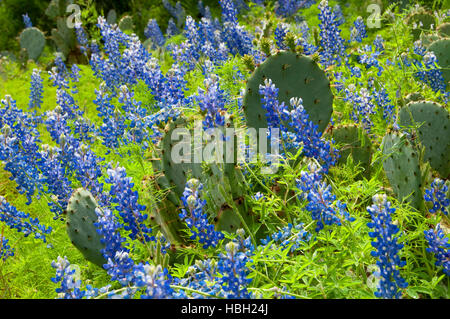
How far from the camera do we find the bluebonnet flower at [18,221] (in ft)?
8.41

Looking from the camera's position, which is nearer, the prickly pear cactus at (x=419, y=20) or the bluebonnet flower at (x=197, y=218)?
the bluebonnet flower at (x=197, y=218)

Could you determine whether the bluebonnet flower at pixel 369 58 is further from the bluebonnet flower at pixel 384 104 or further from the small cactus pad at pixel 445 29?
the small cactus pad at pixel 445 29

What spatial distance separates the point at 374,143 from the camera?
3.10 m

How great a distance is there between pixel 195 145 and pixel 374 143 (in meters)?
1.31

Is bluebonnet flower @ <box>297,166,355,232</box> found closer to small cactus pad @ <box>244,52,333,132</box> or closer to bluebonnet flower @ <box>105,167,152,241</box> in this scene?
bluebonnet flower @ <box>105,167,152,241</box>

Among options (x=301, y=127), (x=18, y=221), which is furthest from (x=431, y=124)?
(x=18, y=221)

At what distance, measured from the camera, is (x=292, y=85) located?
2.74 meters

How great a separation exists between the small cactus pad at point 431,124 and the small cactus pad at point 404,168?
1.80ft

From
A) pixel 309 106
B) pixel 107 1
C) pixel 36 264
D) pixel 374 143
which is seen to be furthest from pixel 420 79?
pixel 107 1

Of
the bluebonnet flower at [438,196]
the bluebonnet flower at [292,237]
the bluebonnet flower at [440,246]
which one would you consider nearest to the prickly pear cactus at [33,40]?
the bluebonnet flower at [292,237]

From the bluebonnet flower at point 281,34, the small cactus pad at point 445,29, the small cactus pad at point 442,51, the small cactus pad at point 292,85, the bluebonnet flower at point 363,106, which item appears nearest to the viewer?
the small cactus pad at point 292,85

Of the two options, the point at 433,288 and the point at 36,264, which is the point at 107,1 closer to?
the point at 36,264

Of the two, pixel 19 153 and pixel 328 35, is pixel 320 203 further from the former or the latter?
pixel 328 35

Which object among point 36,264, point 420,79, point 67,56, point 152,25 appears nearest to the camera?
point 36,264
